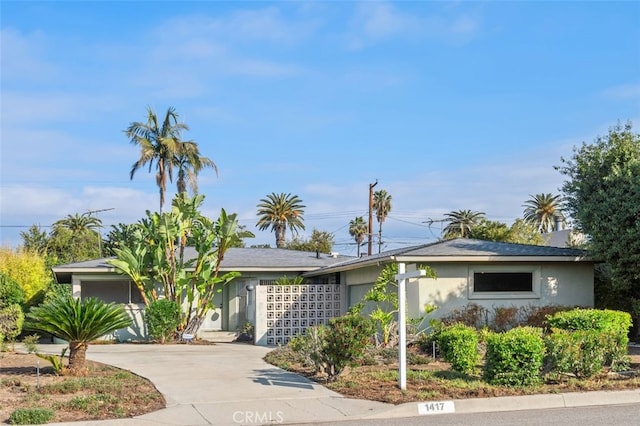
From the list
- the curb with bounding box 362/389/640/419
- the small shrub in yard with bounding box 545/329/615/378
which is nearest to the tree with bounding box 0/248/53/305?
the curb with bounding box 362/389/640/419

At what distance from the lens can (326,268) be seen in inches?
945

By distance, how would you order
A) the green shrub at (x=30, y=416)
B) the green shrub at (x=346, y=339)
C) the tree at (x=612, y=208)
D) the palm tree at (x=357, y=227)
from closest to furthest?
the green shrub at (x=30, y=416)
the green shrub at (x=346, y=339)
the tree at (x=612, y=208)
the palm tree at (x=357, y=227)

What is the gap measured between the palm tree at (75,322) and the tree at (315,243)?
139 ft

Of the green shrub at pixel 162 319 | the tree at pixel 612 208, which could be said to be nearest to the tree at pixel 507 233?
the tree at pixel 612 208

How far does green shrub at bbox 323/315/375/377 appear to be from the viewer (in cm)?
1188

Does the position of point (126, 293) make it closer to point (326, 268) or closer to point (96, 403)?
point (326, 268)

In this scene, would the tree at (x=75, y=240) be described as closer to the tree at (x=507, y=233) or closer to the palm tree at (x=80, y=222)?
the palm tree at (x=80, y=222)

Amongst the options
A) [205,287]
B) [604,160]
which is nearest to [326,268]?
[205,287]

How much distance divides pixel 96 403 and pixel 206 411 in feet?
5.43

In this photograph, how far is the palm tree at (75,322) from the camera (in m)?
13.2

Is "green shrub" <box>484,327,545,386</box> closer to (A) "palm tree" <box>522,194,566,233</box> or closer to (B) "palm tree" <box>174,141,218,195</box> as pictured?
(B) "palm tree" <box>174,141,218,195</box>

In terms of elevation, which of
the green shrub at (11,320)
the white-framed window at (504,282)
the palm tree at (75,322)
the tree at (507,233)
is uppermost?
the tree at (507,233)

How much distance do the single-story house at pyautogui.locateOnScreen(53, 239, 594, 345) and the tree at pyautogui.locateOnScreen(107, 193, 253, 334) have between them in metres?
1.31

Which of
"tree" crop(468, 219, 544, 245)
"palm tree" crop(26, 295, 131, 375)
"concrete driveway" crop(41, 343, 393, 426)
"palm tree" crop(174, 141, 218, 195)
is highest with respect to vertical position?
"palm tree" crop(174, 141, 218, 195)
